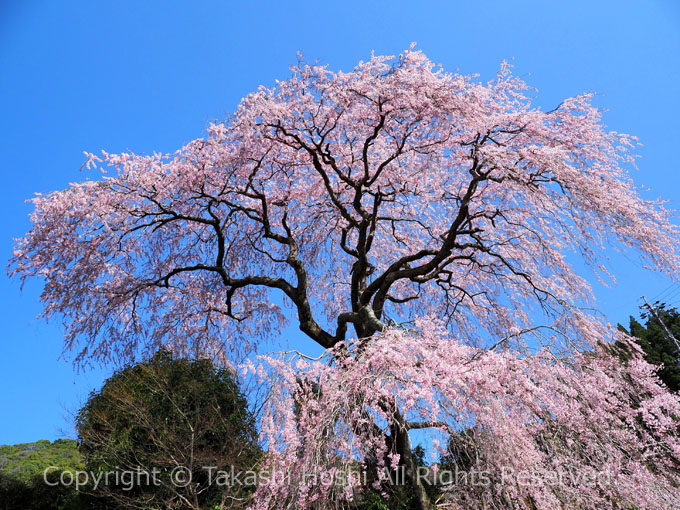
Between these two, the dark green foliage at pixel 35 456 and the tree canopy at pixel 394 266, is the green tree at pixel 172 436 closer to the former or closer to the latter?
the tree canopy at pixel 394 266

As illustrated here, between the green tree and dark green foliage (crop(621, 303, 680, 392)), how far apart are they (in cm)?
1742

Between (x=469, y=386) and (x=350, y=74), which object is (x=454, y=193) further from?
(x=469, y=386)

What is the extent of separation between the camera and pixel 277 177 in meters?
9.14

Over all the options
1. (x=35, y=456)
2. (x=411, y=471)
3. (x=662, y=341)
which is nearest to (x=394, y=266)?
(x=411, y=471)

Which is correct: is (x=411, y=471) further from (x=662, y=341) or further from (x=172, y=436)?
(x=662, y=341)

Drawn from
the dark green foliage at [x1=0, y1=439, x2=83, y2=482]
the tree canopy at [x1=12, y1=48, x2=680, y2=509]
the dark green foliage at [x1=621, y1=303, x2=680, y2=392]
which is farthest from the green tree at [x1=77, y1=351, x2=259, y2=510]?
the dark green foliage at [x1=621, y1=303, x2=680, y2=392]

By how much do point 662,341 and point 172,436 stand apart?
76.7ft

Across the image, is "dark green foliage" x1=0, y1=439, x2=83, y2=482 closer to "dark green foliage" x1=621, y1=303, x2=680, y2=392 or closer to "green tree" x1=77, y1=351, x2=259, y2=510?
"green tree" x1=77, y1=351, x2=259, y2=510

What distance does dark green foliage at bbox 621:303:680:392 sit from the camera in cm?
1956

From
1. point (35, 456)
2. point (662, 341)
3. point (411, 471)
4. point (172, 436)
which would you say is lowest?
point (411, 471)

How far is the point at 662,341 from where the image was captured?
22250mm

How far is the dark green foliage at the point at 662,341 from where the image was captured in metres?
19.6

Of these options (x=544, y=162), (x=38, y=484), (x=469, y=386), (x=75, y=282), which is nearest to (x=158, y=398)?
(x=75, y=282)

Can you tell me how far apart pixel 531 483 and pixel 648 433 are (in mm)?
1701
